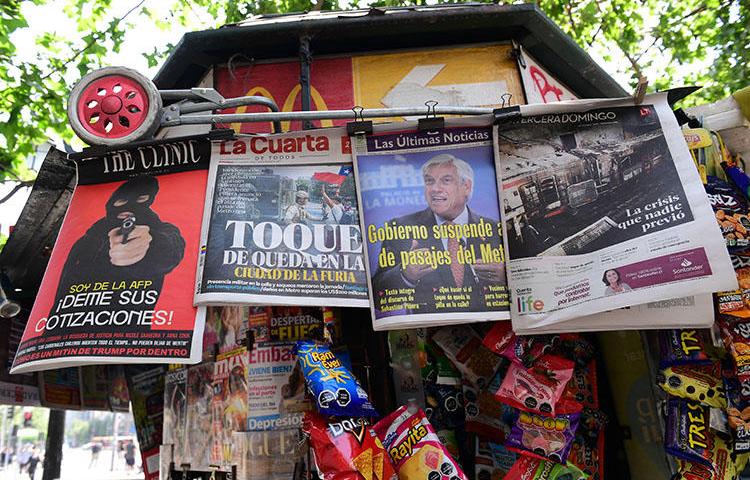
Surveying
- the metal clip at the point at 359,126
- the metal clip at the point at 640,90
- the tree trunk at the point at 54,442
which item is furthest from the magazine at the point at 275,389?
the tree trunk at the point at 54,442

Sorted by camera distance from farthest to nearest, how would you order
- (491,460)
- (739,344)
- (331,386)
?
(491,460) → (739,344) → (331,386)

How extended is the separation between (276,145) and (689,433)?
281 cm

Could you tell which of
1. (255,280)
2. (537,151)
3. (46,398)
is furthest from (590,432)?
A: (46,398)

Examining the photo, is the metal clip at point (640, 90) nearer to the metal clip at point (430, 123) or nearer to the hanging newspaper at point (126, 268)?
the metal clip at point (430, 123)

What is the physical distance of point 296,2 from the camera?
798 centimetres

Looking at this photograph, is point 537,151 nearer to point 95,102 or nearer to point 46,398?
point 95,102

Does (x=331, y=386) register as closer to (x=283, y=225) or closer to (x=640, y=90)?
(x=283, y=225)

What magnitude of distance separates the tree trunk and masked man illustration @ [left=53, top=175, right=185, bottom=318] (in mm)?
6281

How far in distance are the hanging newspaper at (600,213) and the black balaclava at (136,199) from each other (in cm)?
199

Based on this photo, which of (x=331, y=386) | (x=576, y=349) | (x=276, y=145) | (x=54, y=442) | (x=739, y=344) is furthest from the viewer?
(x=54, y=442)

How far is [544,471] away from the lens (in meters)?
3.35

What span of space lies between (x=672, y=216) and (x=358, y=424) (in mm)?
1920

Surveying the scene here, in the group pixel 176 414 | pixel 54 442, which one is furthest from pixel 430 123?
pixel 54 442

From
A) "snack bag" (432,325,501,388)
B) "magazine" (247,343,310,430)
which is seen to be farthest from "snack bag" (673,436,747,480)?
"magazine" (247,343,310,430)
